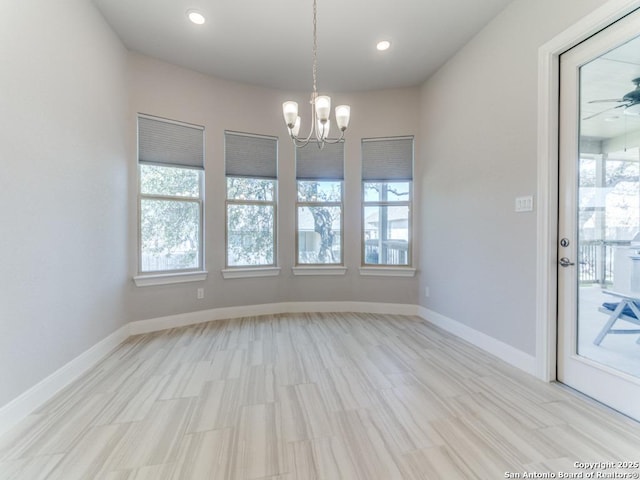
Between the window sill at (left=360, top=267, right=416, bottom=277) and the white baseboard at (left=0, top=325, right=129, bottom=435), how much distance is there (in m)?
3.03

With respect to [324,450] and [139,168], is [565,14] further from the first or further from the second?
[139,168]

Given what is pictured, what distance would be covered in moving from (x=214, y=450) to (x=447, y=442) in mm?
1233

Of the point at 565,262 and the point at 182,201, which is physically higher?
the point at 182,201

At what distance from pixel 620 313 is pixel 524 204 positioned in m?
0.97

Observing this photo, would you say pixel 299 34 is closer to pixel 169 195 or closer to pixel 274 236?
pixel 169 195

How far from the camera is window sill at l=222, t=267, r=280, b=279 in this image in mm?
3871

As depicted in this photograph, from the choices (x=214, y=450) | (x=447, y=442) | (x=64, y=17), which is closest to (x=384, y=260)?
(x=447, y=442)

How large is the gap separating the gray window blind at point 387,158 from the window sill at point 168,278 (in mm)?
2583

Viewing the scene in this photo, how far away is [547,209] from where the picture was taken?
2238 mm

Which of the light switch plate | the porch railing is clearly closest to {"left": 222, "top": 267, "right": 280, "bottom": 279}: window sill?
the light switch plate

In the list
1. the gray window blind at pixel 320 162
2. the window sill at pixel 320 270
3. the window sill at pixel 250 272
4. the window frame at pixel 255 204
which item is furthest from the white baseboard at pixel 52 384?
the gray window blind at pixel 320 162

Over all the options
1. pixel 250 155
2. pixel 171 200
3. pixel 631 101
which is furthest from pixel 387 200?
pixel 171 200

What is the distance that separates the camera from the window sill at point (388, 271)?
4.09m

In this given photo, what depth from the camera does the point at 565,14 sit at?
2.08 meters
